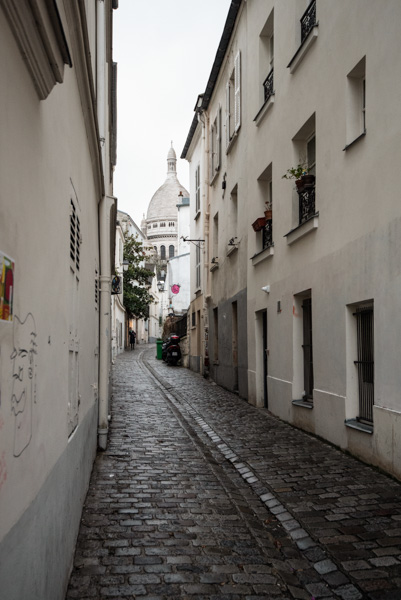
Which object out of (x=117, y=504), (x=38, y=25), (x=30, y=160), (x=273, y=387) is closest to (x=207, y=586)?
(x=117, y=504)

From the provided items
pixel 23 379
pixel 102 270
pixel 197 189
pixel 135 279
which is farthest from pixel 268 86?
pixel 135 279

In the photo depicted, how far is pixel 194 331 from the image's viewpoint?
2317cm

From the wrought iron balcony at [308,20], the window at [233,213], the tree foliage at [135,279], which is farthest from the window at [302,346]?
the tree foliage at [135,279]

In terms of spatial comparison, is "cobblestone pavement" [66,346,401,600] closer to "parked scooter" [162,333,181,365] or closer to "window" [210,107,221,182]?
"window" [210,107,221,182]

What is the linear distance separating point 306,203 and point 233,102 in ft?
23.3

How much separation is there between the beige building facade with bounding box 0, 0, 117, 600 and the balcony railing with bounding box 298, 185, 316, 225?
5412mm

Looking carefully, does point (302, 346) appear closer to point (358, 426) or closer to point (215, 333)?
point (358, 426)

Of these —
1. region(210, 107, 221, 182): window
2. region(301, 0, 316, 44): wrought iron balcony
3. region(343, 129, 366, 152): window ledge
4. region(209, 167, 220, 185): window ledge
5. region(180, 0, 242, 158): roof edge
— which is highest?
region(180, 0, 242, 158): roof edge

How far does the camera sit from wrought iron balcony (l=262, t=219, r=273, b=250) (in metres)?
12.0

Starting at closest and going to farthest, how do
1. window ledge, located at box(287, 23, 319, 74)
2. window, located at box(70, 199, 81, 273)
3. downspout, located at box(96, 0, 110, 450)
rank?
window, located at box(70, 199, 81, 273) < downspout, located at box(96, 0, 110, 450) < window ledge, located at box(287, 23, 319, 74)

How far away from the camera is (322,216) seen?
8.59 meters

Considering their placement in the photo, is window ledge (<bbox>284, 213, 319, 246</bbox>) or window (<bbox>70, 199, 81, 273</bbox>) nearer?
window (<bbox>70, 199, 81, 273</bbox>)

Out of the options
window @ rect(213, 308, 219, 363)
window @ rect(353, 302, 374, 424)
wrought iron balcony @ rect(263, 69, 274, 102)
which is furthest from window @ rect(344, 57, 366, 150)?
window @ rect(213, 308, 219, 363)

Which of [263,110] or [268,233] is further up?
[263,110]
